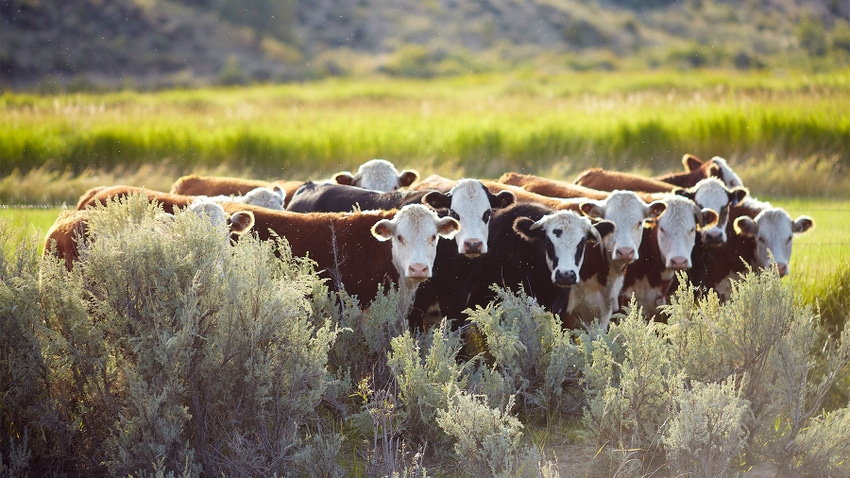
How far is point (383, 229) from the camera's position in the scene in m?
6.93

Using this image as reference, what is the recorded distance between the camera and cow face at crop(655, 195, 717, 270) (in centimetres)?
793

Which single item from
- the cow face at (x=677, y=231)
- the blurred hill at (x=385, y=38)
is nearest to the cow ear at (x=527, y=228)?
the cow face at (x=677, y=231)

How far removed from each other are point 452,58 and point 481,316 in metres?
52.2

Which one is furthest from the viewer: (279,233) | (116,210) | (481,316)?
(279,233)

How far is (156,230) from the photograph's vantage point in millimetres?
4875

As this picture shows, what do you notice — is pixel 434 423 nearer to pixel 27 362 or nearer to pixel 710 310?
pixel 710 310

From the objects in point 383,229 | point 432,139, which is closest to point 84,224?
point 383,229

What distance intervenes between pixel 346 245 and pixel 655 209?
9.04 ft

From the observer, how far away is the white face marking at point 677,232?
26.0 ft

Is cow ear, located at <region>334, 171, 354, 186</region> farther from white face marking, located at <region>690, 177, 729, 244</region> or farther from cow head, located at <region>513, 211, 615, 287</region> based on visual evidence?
white face marking, located at <region>690, 177, 729, 244</region>

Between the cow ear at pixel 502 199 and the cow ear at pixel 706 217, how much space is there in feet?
5.61

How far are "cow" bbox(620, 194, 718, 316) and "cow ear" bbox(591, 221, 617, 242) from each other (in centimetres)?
75

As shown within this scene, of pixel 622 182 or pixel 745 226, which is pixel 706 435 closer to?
pixel 745 226

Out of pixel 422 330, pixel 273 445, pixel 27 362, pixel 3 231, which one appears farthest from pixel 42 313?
pixel 422 330
